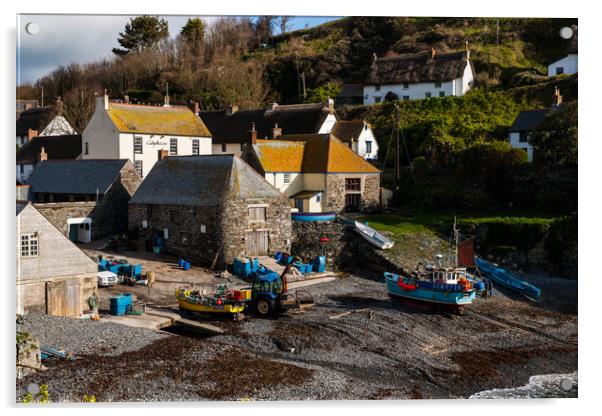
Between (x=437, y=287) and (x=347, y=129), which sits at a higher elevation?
(x=347, y=129)

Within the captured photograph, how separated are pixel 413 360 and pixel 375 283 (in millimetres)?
8741

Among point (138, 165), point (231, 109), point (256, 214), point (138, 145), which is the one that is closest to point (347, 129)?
point (231, 109)

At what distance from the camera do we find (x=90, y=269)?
19.6 meters

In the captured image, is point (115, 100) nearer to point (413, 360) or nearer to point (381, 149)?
point (381, 149)

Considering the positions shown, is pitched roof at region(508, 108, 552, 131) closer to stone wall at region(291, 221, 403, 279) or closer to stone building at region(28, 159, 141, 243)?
stone wall at region(291, 221, 403, 279)

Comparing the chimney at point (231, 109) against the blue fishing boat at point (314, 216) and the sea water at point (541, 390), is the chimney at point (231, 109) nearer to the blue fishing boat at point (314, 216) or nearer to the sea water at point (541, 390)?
the blue fishing boat at point (314, 216)

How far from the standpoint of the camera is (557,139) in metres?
25.9

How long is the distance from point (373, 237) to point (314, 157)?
7133mm

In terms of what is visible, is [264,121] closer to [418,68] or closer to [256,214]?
[418,68]

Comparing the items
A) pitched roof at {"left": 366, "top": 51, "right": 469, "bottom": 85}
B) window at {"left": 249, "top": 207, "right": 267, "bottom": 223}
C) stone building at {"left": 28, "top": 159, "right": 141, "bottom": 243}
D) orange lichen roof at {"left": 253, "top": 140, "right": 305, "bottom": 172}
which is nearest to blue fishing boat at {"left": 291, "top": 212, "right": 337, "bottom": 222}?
window at {"left": 249, "top": 207, "right": 267, "bottom": 223}

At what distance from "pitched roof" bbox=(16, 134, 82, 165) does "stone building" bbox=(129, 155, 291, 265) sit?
1025cm

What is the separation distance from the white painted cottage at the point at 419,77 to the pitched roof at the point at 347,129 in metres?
1.71

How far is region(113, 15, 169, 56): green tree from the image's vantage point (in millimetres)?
15372

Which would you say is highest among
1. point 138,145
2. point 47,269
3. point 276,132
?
point 276,132
